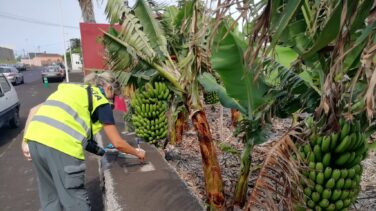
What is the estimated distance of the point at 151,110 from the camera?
5.73 metres

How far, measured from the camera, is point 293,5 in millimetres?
1341

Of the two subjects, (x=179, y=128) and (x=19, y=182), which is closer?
(x=19, y=182)

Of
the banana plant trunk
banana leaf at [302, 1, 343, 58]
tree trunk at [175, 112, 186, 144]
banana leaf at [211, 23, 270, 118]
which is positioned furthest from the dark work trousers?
tree trunk at [175, 112, 186, 144]

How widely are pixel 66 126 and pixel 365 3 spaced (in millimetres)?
2729

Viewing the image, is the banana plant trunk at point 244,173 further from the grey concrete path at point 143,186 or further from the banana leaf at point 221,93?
the grey concrete path at point 143,186

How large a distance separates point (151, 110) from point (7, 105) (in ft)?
17.9

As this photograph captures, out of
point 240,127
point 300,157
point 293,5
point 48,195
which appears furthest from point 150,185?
point 293,5

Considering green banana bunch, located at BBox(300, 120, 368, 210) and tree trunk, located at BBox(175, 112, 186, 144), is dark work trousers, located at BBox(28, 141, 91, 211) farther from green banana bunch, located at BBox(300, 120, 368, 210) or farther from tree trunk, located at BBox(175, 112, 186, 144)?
tree trunk, located at BBox(175, 112, 186, 144)

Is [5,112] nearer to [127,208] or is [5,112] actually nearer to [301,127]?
[127,208]

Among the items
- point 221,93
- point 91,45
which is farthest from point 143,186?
point 91,45

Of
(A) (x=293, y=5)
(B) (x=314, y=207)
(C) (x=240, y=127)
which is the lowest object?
(B) (x=314, y=207)

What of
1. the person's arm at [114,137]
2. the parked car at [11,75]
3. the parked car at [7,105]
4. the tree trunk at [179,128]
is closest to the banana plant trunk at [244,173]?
the person's arm at [114,137]

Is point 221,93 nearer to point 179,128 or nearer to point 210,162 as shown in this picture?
point 210,162

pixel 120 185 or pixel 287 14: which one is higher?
pixel 287 14
